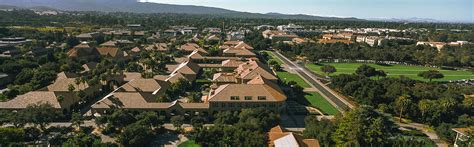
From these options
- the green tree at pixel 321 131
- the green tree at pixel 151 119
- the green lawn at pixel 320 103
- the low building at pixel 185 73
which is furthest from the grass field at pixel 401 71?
the green tree at pixel 151 119

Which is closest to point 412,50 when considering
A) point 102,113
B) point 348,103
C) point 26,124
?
point 348,103

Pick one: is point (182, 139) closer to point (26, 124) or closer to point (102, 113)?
point (102, 113)

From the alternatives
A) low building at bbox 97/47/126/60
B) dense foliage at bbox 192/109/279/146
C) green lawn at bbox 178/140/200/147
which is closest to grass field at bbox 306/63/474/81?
dense foliage at bbox 192/109/279/146

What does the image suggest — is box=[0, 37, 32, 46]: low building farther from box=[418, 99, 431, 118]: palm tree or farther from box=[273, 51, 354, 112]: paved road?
box=[418, 99, 431, 118]: palm tree

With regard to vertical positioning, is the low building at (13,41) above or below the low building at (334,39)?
below

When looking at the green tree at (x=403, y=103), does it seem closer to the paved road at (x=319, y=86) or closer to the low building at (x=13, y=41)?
the paved road at (x=319, y=86)

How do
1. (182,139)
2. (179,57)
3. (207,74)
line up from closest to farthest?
(182,139)
(207,74)
(179,57)
